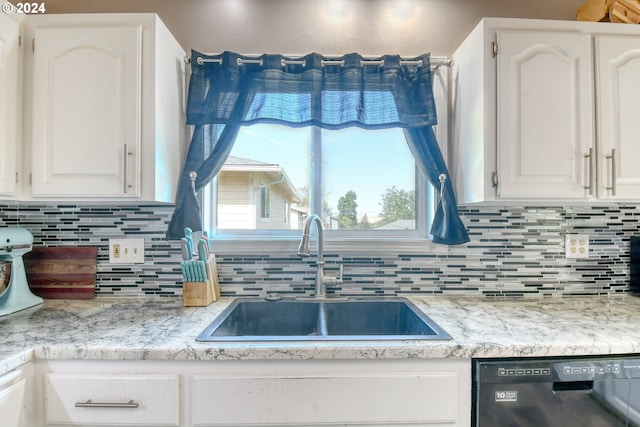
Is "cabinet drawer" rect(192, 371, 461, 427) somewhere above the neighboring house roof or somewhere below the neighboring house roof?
below

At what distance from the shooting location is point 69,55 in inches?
51.9

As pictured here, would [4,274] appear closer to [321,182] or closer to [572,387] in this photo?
[321,182]

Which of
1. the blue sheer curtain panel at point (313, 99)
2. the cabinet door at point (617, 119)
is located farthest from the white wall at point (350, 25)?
the cabinet door at point (617, 119)

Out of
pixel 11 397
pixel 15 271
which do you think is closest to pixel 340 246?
pixel 11 397

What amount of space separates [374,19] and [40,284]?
83.3 inches

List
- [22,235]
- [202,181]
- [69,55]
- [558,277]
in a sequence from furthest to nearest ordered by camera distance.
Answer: [558,277], [202,181], [22,235], [69,55]

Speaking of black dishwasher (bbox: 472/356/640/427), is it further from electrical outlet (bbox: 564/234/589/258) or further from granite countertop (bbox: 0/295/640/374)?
electrical outlet (bbox: 564/234/589/258)

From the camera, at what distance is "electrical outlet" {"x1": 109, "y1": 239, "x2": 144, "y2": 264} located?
1620mm

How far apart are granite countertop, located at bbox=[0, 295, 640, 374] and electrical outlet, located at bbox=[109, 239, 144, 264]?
24cm

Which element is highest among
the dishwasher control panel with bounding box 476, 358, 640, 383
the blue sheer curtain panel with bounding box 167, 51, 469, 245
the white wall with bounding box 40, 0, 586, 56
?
the white wall with bounding box 40, 0, 586, 56

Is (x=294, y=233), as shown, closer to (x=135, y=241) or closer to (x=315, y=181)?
(x=315, y=181)

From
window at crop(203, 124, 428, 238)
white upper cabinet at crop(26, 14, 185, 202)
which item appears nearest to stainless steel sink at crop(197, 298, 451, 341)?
window at crop(203, 124, 428, 238)

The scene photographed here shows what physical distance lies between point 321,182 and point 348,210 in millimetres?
206

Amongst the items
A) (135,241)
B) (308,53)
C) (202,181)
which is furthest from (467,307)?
(135,241)
